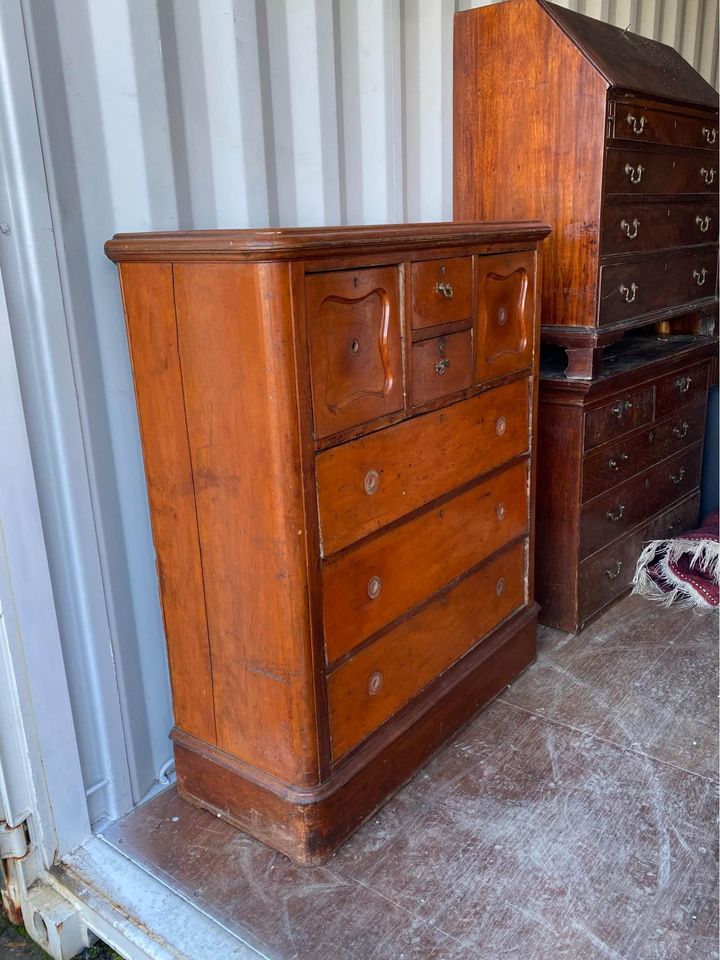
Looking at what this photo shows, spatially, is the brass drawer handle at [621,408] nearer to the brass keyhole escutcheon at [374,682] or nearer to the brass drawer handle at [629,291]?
the brass drawer handle at [629,291]

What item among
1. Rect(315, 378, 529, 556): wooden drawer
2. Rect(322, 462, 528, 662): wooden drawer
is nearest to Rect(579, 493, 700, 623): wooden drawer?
Rect(322, 462, 528, 662): wooden drawer

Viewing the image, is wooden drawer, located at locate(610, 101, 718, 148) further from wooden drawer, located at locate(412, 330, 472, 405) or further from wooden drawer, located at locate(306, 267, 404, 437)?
wooden drawer, located at locate(306, 267, 404, 437)

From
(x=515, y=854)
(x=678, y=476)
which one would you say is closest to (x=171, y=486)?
(x=515, y=854)

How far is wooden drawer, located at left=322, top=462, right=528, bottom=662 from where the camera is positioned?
187 centimetres

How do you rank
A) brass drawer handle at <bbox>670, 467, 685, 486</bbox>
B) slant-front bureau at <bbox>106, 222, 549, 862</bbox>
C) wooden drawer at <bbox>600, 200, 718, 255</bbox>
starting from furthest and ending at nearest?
brass drawer handle at <bbox>670, 467, 685, 486</bbox> < wooden drawer at <bbox>600, 200, 718, 255</bbox> < slant-front bureau at <bbox>106, 222, 549, 862</bbox>

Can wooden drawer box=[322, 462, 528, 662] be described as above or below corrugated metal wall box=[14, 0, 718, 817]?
below

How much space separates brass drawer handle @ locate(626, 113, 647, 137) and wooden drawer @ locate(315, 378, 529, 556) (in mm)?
908

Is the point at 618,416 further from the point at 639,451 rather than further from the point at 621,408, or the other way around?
the point at 639,451

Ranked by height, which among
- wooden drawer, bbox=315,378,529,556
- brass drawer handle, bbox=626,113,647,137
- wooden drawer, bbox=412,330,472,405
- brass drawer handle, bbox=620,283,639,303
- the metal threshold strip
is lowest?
the metal threshold strip

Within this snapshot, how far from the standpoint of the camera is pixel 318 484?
173 cm

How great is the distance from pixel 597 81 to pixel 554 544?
1.49 meters

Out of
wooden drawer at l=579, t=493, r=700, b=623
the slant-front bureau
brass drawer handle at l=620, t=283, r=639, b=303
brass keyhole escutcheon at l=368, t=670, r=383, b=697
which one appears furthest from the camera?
wooden drawer at l=579, t=493, r=700, b=623

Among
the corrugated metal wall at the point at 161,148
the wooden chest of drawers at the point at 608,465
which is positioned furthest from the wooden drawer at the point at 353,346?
the wooden chest of drawers at the point at 608,465

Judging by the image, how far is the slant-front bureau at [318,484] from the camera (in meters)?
1.66
